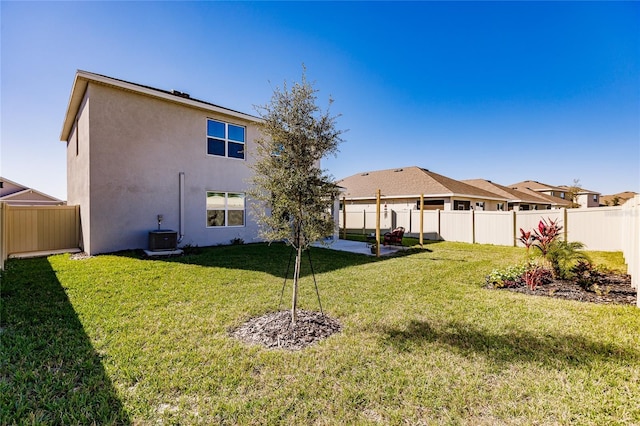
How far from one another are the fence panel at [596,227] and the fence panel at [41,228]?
2168 cm

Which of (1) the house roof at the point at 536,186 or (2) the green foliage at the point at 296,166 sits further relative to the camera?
(1) the house roof at the point at 536,186

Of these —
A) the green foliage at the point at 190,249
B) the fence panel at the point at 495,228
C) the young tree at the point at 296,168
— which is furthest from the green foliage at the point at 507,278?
the green foliage at the point at 190,249

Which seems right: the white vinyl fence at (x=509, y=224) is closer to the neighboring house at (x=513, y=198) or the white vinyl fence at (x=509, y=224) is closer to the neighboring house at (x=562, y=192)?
the neighboring house at (x=513, y=198)

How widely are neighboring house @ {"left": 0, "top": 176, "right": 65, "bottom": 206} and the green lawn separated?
2992 cm

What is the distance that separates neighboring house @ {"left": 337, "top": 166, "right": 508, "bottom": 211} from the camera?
20.0 m

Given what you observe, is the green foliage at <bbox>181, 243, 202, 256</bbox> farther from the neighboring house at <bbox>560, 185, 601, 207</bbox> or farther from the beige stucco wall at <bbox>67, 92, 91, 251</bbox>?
the neighboring house at <bbox>560, 185, 601, 207</bbox>

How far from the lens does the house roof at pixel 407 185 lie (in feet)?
66.6

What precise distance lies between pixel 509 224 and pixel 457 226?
8.60 feet

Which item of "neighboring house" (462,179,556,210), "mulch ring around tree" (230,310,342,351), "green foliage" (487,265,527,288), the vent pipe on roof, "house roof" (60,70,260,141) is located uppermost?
the vent pipe on roof

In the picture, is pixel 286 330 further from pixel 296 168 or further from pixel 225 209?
pixel 225 209

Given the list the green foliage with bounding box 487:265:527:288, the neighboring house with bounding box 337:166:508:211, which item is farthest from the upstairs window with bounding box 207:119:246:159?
the green foliage with bounding box 487:265:527:288

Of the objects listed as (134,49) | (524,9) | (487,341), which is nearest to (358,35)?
(524,9)

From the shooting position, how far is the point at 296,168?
4.19m

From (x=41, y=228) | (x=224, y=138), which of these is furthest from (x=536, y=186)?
(x=41, y=228)
